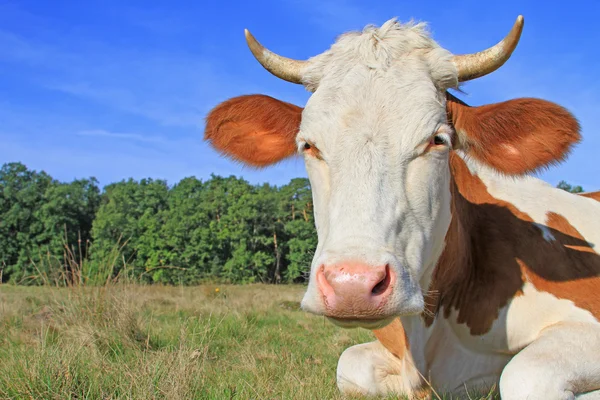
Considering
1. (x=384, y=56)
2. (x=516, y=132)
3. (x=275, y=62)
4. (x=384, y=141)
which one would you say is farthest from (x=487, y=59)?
(x=275, y=62)

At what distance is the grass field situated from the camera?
3.32 m

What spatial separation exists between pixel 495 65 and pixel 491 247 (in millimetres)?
1309

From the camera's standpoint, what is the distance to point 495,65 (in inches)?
136

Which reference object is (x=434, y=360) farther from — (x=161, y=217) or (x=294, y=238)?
(x=161, y=217)

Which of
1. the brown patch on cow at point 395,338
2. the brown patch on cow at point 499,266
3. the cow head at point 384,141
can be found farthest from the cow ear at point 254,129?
the brown patch on cow at point 395,338

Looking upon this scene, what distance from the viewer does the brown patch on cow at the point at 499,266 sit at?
3.78 m

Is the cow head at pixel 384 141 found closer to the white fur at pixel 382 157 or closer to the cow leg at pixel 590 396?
the white fur at pixel 382 157

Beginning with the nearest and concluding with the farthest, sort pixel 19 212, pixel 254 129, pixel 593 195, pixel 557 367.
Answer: pixel 557 367, pixel 254 129, pixel 593 195, pixel 19 212

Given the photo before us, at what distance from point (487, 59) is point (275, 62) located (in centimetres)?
142

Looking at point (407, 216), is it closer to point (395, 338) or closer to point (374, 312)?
point (374, 312)

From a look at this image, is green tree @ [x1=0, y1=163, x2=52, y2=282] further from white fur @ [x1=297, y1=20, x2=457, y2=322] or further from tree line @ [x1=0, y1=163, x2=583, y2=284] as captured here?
white fur @ [x1=297, y1=20, x2=457, y2=322]

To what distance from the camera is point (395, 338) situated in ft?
13.4

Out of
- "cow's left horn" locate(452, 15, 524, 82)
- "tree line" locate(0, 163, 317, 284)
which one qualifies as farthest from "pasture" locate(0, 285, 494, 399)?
"tree line" locate(0, 163, 317, 284)

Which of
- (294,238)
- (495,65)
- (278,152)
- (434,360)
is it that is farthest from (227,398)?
(294,238)
